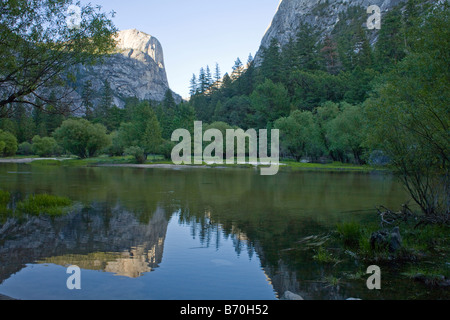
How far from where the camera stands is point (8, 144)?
100 meters

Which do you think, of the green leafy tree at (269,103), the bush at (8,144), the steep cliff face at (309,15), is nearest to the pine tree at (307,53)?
the green leafy tree at (269,103)

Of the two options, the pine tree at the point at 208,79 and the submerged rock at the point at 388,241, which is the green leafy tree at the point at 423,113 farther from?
the pine tree at the point at 208,79

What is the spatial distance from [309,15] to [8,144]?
15111cm

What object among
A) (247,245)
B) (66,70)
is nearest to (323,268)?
(247,245)

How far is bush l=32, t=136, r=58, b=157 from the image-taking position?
102875 mm

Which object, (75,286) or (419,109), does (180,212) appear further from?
(419,109)

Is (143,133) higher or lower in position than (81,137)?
higher

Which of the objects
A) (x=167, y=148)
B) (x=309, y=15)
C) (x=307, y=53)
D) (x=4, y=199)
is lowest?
(x=4, y=199)

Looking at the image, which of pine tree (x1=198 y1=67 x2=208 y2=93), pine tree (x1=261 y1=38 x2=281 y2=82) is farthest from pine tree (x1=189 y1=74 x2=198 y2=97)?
pine tree (x1=261 y1=38 x2=281 y2=82)

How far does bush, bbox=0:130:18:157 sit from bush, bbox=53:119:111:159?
2013 cm

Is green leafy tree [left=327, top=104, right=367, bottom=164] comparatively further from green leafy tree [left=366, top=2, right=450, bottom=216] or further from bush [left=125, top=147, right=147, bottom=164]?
green leafy tree [left=366, top=2, right=450, bottom=216]

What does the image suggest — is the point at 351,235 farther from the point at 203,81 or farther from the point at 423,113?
the point at 203,81

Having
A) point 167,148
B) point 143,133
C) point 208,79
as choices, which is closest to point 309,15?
point 208,79

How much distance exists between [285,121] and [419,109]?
69156 mm
